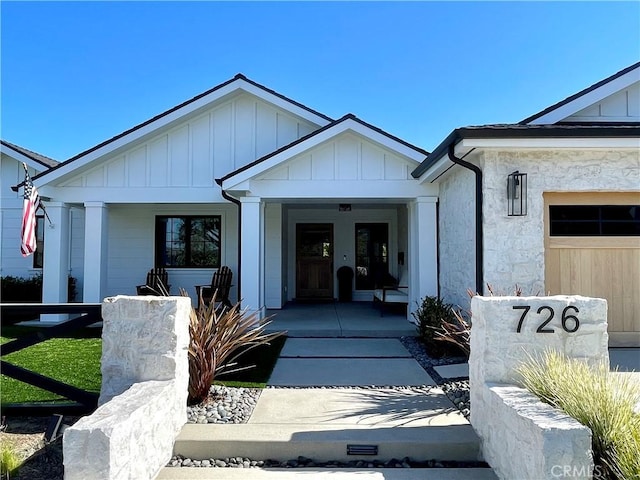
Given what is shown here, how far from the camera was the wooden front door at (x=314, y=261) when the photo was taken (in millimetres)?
12750

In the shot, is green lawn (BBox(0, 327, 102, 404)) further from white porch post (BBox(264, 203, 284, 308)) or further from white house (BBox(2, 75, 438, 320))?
white porch post (BBox(264, 203, 284, 308))

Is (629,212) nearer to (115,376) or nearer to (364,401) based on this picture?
(364,401)

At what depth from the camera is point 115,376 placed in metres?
3.72

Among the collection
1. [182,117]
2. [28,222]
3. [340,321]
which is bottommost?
[340,321]

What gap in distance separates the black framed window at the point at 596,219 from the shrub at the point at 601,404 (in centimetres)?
346

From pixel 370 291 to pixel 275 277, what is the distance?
3.41 meters

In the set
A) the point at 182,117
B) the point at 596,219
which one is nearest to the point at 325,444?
the point at 596,219

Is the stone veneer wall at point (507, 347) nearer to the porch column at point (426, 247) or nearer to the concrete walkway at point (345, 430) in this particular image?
the concrete walkway at point (345, 430)

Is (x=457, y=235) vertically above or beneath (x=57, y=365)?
above

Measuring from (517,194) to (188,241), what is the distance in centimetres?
877

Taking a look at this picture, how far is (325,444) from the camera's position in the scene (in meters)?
3.45

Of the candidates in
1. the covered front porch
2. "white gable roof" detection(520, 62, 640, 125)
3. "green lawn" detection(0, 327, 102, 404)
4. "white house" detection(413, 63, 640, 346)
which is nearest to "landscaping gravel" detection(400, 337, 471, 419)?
the covered front porch

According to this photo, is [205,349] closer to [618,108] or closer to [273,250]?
[273,250]

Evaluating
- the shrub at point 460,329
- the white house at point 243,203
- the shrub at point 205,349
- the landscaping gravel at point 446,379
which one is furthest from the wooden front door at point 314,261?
the shrub at point 205,349
